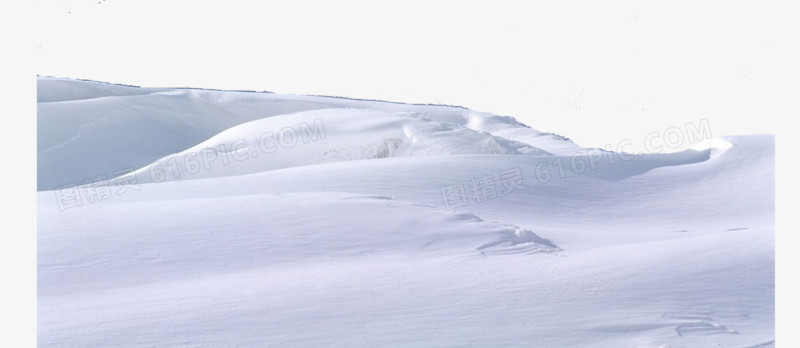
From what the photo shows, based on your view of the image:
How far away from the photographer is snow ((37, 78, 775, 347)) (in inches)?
90.8

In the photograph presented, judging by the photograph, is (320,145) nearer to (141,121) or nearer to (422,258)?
(141,121)

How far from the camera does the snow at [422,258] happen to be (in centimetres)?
231

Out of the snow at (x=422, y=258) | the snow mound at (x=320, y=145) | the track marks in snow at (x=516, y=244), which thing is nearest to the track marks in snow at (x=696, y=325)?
the snow at (x=422, y=258)

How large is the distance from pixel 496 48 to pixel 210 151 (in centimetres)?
843

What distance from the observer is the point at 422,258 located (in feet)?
9.59

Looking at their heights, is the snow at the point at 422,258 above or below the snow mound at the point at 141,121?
below

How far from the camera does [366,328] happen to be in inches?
90.0

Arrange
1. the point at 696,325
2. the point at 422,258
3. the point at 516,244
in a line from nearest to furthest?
the point at 696,325, the point at 422,258, the point at 516,244

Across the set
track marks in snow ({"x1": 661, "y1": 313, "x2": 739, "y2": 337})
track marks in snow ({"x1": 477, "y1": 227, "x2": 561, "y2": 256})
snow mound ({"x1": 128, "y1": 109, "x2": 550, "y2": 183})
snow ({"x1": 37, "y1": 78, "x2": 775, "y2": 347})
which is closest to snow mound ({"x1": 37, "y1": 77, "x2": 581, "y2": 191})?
snow mound ({"x1": 128, "y1": 109, "x2": 550, "y2": 183})

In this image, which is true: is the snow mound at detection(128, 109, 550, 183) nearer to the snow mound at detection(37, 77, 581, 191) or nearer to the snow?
the snow mound at detection(37, 77, 581, 191)

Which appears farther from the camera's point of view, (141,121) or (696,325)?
(141,121)

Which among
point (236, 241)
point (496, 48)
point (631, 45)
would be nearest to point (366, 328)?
point (236, 241)

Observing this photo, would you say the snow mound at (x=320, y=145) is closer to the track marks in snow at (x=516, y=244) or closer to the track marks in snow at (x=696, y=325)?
the track marks in snow at (x=516, y=244)

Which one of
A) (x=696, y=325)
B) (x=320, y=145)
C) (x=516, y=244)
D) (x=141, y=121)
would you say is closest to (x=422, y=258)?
(x=516, y=244)
